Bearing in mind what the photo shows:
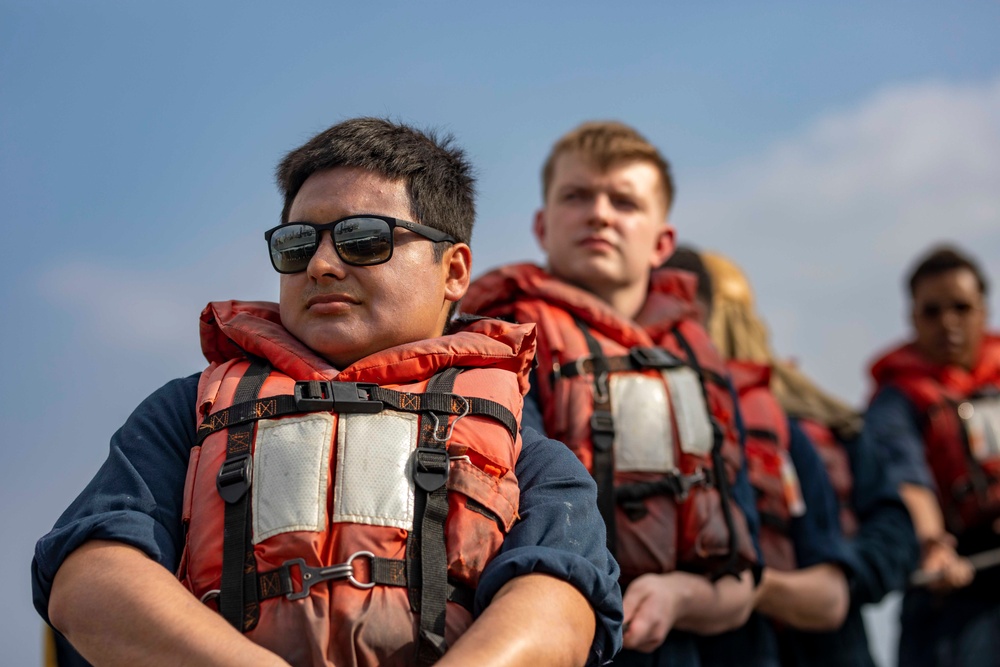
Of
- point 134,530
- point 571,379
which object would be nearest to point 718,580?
point 571,379

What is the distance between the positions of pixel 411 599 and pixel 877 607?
394 cm

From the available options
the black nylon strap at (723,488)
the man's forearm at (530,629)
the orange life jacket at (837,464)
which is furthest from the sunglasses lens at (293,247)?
the orange life jacket at (837,464)

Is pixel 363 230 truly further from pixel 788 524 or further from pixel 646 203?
pixel 788 524

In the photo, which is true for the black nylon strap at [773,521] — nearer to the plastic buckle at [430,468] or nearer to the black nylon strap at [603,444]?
the black nylon strap at [603,444]

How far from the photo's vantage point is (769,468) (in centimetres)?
→ 558

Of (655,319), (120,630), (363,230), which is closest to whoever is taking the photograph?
(120,630)

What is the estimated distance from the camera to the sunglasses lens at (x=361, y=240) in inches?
122

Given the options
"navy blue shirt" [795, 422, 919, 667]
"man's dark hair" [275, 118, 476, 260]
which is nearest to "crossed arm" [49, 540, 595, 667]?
"man's dark hair" [275, 118, 476, 260]

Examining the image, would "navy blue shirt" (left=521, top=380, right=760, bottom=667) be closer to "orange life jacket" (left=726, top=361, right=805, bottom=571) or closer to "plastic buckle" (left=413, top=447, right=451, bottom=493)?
"orange life jacket" (left=726, top=361, right=805, bottom=571)

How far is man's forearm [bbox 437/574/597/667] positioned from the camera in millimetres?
2596

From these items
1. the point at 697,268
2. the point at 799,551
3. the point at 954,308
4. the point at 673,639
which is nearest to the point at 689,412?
the point at 673,639

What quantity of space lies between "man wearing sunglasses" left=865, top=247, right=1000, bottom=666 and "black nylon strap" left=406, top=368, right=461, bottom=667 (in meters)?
4.88

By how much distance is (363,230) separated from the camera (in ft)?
10.2

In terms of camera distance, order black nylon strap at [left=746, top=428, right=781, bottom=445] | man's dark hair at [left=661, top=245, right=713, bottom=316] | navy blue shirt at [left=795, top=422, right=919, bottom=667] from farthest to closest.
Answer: man's dark hair at [left=661, top=245, right=713, bottom=316]
navy blue shirt at [left=795, top=422, right=919, bottom=667]
black nylon strap at [left=746, top=428, right=781, bottom=445]
